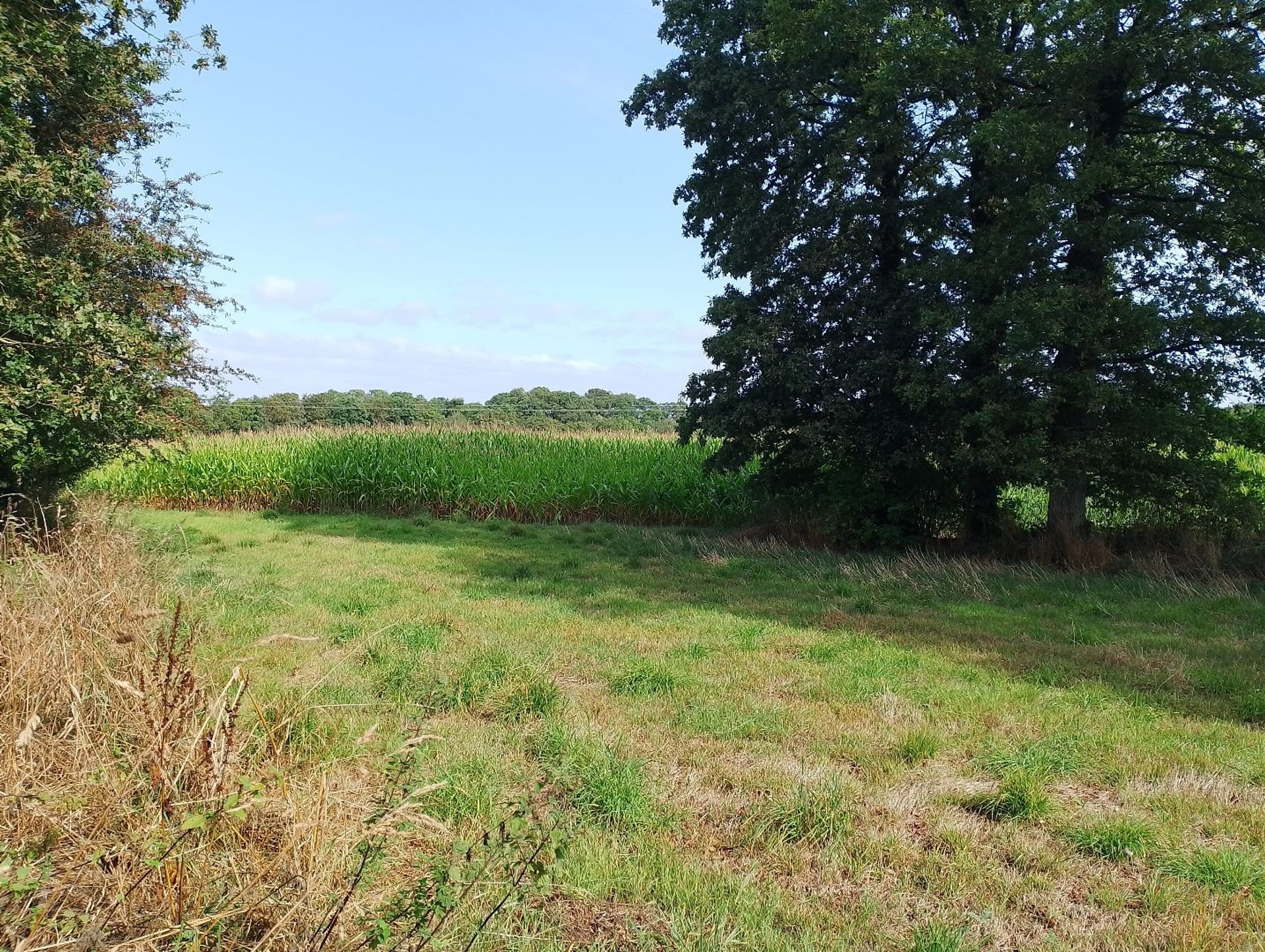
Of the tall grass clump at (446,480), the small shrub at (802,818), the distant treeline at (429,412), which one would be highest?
the distant treeline at (429,412)

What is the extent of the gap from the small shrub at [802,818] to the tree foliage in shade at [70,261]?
682 cm

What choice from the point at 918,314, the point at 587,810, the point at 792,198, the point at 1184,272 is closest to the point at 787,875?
the point at 587,810

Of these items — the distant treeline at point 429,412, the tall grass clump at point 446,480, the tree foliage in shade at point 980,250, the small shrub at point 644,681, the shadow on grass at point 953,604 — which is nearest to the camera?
the small shrub at point 644,681

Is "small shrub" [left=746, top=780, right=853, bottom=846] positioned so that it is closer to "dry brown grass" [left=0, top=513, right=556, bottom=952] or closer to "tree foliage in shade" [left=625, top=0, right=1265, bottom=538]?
"dry brown grass" [left=0, top=513, right=556, bottom=952]

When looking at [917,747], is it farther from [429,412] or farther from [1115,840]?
[429,412]

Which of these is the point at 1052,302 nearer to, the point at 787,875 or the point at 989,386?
the point at 989,386

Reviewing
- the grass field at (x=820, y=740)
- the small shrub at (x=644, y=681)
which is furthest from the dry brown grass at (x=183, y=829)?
the small shrub at (x=644, y=681)

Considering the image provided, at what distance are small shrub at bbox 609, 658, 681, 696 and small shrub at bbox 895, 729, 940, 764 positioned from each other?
1544 millimetres

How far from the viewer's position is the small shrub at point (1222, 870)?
3.00m

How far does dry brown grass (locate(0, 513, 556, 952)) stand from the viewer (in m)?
2.21

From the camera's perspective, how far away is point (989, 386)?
36.1 ft

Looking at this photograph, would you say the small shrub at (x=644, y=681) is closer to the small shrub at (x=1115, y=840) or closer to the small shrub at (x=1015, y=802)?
the small shrub at (x=1015, y=802)

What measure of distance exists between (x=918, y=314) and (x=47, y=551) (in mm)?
11386

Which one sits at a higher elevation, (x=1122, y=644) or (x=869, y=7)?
(x=869, y=7)
